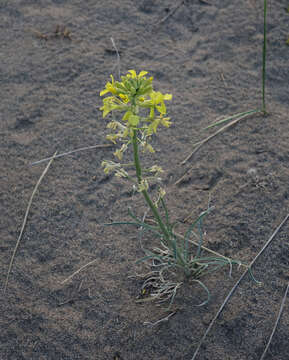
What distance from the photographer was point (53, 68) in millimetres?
3402

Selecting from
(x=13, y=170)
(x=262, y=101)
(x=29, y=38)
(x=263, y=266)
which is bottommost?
(x=263, y=266)

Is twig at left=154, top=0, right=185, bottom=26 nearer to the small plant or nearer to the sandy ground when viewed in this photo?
the sandy ground

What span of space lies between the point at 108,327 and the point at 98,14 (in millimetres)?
2858

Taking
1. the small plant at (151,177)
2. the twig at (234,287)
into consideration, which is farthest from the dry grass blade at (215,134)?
the twig at (234,287)

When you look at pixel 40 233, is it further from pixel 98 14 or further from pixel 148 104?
pixel 98 14

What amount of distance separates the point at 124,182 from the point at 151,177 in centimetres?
95

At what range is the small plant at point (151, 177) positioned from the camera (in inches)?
65.7

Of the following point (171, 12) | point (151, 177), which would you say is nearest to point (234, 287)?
point (151, 177)

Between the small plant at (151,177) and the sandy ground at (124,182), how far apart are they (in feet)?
0.31

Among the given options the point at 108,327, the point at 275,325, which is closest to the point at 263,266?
the point at 275,325

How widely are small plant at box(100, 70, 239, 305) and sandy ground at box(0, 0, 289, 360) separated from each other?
95 mm

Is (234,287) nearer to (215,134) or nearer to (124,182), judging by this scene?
(124,182)

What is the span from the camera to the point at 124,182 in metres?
2.77

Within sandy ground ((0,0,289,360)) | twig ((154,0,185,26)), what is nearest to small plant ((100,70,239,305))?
sandy ground ((0,0,289,360))
